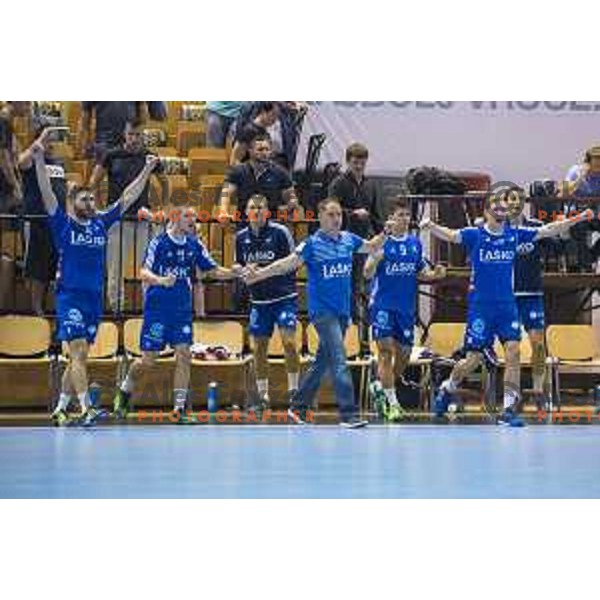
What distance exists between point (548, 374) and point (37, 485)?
6276 millimetres

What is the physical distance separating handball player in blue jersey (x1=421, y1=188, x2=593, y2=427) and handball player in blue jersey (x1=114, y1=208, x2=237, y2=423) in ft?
6.40

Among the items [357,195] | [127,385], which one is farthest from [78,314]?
[357,195]

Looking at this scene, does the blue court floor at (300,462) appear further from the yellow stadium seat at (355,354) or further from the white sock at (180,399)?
the yellow stadium seat at (355,354)

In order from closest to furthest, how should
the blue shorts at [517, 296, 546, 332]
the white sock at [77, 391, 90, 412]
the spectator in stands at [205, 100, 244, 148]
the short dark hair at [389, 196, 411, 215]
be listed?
the white sock at [77, 391, 90, 412], the short dark hair at [389, 196, 411, 215], the blue shorts at [517, 296, 546, 332], the spectator in stands at [205, 100, 244, 148]

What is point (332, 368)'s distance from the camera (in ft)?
36.5

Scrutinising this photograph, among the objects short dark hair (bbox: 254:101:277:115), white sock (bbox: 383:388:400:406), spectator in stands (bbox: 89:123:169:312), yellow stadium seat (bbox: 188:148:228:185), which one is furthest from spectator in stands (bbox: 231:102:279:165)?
white sock (bbox: 383:388:400:406)

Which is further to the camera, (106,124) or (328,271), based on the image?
(106,124)

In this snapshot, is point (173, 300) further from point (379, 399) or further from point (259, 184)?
point (379, 399)

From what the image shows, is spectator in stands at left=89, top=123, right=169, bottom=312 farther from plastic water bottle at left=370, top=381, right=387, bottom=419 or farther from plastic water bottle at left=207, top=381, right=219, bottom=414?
plastic water bottle at left=370, top=381, right=387, bottom=419

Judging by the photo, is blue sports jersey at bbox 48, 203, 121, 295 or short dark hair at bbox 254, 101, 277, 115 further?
short dark hair at bbox 254, 101, 277, 115

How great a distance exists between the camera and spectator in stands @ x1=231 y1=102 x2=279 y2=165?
42.3ft

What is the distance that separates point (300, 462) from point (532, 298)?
4.26 meters

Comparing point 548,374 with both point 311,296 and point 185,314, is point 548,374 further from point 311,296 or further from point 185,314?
point 185,314

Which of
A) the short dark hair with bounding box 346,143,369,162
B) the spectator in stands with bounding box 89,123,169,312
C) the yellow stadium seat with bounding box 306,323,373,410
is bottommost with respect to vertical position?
the yellow stadium seat with bounding box 306,323,373,410
